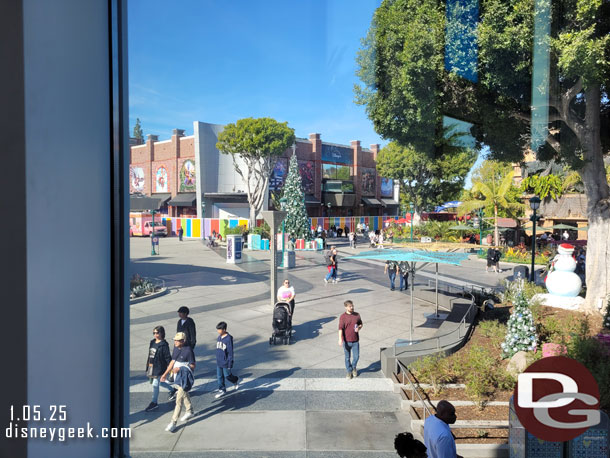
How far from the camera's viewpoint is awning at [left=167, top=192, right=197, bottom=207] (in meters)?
36.8

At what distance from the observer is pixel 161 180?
1359 inches

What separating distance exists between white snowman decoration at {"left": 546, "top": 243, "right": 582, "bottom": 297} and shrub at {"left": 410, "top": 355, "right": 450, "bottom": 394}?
4.71 metres

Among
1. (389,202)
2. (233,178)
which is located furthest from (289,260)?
(389,202)

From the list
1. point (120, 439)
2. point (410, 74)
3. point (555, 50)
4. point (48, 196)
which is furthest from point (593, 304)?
point (48, 196)

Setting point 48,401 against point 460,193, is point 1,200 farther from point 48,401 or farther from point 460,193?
point 460,193

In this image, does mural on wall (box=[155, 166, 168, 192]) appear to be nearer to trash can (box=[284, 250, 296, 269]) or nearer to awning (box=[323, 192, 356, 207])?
trash can (box=[284, 250, 296, 269])

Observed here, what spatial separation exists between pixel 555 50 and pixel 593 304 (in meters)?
5.45

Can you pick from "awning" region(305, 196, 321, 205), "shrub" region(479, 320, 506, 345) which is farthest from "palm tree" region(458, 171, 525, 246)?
"shrub" region(479, 320, 506, 345)

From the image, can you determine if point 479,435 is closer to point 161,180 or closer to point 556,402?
point 556,402

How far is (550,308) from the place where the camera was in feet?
32.3

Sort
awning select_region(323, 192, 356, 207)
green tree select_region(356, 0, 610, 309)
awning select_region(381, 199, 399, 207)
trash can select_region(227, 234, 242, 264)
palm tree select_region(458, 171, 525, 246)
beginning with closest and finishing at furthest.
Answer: green tree select_region(356, 0, 610, 309), trash can select_region(227, 234, 242, 264), palm tree select_region(458, 171, 525, 246), awning select_region(323, 192, 356, 207), awning select_region(381, 199, 399, 207)

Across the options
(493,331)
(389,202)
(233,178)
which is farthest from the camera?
(389,202)

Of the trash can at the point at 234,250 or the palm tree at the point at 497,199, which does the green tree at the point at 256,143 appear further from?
the palm tree at the point at 497,199

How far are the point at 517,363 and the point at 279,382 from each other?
3865mm
